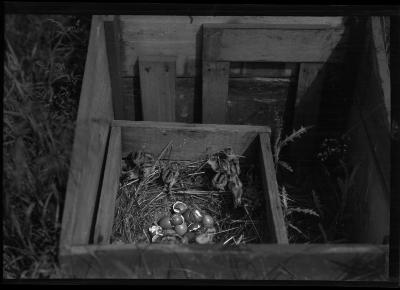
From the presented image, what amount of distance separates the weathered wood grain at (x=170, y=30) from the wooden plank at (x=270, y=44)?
0.16ft

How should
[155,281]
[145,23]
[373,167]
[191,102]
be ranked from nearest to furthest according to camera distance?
1. [155,281]
2. [373,167]
3. [145,23]
4. [191,102]

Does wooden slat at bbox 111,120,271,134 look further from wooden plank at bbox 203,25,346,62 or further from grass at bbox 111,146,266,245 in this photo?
wooden plank at bbox 203,25,346,62

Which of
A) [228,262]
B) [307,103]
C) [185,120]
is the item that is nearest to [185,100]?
[185,120]

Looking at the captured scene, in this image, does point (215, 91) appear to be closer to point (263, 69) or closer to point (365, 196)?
point (263, 69)

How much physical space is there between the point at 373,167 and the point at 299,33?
0.78 meters

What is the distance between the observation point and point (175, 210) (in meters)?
3.08

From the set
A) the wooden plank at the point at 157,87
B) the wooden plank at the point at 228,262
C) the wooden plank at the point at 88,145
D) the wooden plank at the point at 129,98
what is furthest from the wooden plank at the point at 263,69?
the wooden plank at the point at 228,262

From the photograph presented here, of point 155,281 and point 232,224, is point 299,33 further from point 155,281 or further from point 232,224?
Result: point 155,281

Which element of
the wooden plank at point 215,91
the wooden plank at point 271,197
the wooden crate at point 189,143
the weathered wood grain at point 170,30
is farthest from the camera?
the wooden plank at point 215,91

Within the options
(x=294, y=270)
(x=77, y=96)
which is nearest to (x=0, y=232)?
(x=77, y=96)

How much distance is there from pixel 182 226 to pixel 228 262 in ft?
2.45

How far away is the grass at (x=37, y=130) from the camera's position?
2.34m

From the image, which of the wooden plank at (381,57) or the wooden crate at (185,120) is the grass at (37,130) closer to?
the wooden crate at (185,120)

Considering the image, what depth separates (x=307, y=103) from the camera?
10.6 ft
